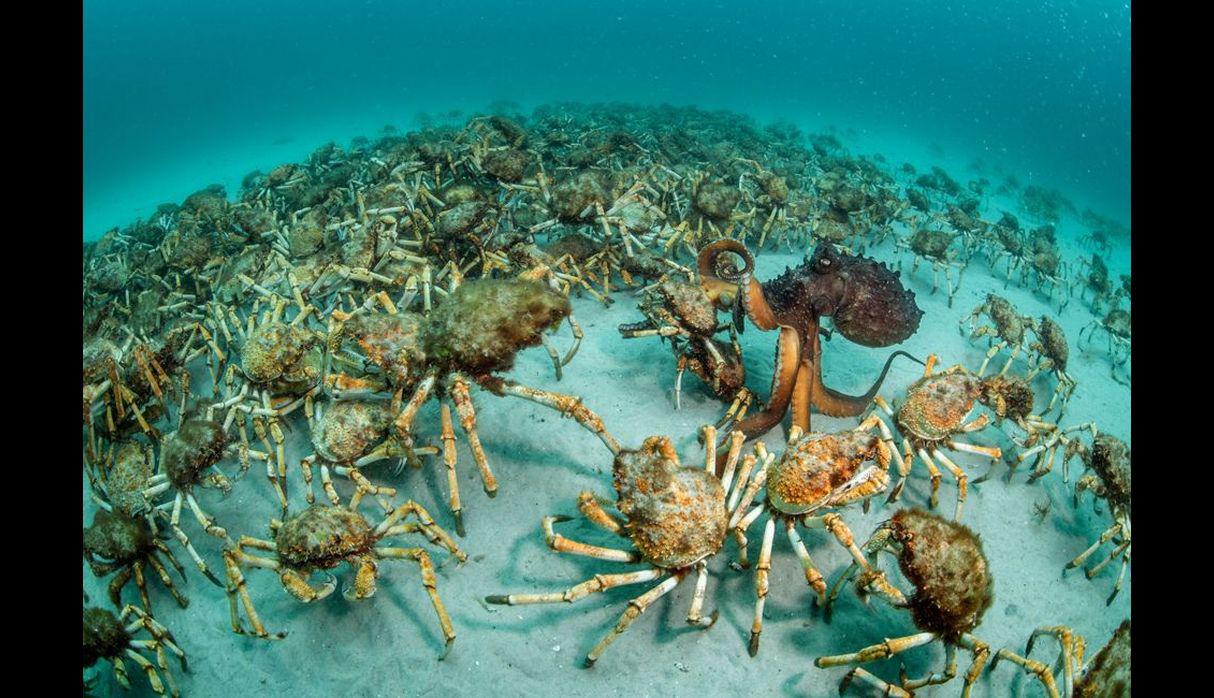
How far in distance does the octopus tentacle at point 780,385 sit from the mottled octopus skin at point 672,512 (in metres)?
1.56

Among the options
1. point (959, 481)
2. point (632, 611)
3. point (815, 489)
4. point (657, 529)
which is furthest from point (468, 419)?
point (959, 481)

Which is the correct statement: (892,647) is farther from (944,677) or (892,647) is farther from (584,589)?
(584,589)

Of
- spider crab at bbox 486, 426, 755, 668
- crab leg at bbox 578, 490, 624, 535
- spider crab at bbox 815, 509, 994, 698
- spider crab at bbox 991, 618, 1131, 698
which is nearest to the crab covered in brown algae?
spider crab at bbox 486, 426, 755, 668

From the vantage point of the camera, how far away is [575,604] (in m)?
4.11

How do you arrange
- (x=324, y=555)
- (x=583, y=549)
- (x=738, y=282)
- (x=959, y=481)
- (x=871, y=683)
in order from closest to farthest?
(x=871, y=683)
(x=583, y=549)
(x=324, y=555)
(x=959, y=481)
(x=738, y=282)

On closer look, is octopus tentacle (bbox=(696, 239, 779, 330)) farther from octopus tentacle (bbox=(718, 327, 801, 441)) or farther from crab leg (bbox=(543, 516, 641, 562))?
crab leg (bbox=(543, 516, 641, 562))

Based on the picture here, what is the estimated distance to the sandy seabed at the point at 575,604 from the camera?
373 cm

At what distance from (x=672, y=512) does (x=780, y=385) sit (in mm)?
2057

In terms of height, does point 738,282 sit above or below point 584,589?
above

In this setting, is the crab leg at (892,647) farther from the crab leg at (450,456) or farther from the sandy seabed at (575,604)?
the crab leg at (450,456)

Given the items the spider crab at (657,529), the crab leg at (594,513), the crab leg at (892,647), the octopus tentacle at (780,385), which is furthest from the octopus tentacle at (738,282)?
the crab leg at (892,647)
